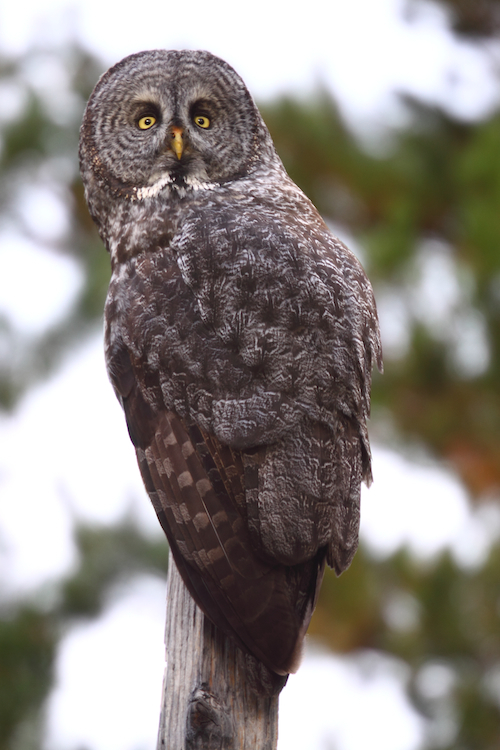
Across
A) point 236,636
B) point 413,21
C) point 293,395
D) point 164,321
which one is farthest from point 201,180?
point 413,21

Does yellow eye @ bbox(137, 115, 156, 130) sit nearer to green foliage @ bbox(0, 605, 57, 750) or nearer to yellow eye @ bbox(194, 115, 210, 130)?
yellow eye @ bbox(194, 115, 210, 130)

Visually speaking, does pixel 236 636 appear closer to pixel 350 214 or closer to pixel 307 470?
pixel 307 470

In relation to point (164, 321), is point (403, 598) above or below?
above

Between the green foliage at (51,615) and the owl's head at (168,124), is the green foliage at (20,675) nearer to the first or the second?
the green foliage at (51,615)

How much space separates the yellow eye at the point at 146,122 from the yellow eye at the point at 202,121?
142 mm

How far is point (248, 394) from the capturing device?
2.14m

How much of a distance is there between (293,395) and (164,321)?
1.29 feet

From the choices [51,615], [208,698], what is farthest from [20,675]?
[208,698]

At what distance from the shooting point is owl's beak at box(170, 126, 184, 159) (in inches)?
109

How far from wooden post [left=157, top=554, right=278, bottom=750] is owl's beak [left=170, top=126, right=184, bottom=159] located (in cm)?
139

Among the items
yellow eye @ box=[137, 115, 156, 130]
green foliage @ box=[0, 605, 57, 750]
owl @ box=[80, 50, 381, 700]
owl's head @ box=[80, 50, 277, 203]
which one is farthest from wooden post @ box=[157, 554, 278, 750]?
green foliage @ box=[0, 605, 57, 750]

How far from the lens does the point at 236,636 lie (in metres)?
2.05

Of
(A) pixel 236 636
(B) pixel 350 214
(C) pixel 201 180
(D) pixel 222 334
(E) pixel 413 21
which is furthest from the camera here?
(E) pixel 413 21

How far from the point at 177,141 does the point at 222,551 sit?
1359 millimetres
